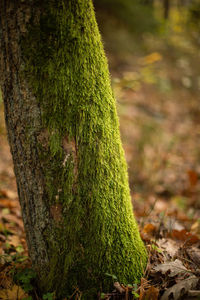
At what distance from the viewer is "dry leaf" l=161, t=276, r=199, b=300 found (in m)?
1.32

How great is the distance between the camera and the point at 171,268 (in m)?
1.50

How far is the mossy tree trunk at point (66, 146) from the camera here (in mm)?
1179

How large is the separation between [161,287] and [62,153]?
1.08 meters

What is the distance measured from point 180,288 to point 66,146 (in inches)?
43.1

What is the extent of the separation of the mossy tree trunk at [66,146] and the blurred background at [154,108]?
1122 mm

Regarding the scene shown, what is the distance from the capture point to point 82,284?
144 centimetres

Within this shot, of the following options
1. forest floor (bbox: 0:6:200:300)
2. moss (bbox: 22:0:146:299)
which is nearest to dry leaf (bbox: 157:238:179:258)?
forest floor (bbox: 0:6:200:300)

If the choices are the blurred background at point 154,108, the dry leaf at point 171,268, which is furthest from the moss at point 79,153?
the blurred background at point 154,108

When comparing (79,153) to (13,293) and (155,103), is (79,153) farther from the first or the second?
(155,103)

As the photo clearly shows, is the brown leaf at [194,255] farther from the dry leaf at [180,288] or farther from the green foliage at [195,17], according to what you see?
the green foliage at [195,17]

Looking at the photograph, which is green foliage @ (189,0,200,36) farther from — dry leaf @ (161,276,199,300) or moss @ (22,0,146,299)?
dry leaf @ (161,276,199,300)

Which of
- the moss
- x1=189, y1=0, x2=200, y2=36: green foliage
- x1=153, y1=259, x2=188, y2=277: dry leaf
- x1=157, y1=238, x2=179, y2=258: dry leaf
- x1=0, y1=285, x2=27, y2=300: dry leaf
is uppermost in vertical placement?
x1=189, y1=0, x2=200, y2=36: green foliage

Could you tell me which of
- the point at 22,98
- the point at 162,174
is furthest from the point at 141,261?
the point at 162,174

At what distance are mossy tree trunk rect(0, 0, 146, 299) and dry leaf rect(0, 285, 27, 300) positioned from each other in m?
0.13
